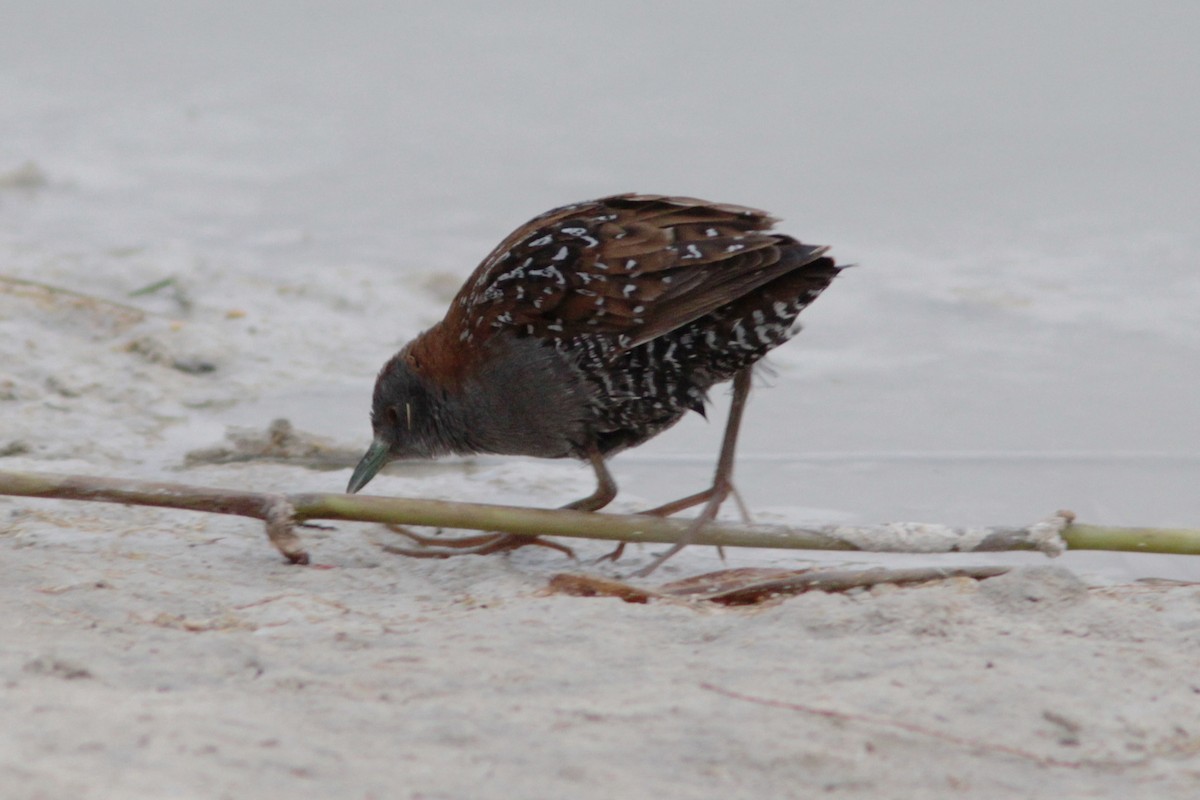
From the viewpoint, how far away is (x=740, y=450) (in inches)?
216

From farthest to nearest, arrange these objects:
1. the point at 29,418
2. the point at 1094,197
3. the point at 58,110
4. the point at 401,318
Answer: the point at 58,110 → the point at 1094,197 → the point at 401,318 → the point at 29,418

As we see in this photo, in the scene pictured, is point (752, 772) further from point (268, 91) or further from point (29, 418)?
point (268, 91)

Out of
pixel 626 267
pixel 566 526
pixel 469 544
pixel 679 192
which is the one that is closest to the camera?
pixel 566 526

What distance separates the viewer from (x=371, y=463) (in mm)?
4812

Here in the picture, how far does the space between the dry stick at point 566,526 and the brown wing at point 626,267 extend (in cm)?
53

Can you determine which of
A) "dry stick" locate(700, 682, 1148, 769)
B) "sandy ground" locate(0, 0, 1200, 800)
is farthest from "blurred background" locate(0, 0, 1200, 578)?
"dry stick" locate(700, 682, 1148, 769)

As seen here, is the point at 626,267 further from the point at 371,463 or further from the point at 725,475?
the point at 371,463

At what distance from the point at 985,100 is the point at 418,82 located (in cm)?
367

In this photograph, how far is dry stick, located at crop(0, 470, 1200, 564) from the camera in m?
3.76

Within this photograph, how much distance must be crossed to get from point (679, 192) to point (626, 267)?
390cm

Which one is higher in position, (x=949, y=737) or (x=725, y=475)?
(x=725, y=475)

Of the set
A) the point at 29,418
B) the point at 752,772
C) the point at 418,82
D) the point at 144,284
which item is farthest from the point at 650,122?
the point at 752,772

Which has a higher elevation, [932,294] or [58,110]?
[58,110]

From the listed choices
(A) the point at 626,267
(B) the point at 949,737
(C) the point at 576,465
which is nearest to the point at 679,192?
(C) the point at 576,465
